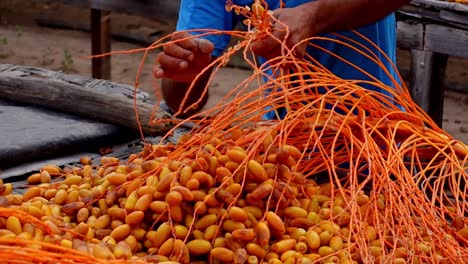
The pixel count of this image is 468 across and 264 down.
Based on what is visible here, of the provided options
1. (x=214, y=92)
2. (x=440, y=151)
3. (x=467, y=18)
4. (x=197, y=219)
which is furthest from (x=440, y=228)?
(x=214, y=92)

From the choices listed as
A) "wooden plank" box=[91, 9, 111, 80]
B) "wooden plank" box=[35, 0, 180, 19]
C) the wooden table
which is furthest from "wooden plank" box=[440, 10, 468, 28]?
"wooden plank" box=[91, 9, 111, 80]

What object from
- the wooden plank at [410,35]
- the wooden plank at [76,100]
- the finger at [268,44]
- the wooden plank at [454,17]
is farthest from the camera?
the wooden plank at [410,35]

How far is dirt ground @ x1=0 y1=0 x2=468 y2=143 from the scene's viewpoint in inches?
231

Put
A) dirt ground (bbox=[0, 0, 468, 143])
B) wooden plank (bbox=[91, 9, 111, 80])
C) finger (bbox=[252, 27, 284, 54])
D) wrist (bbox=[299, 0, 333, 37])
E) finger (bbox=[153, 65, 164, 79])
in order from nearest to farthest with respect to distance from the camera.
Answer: finger (bbox=[252, 27, 284, 54])
wrist (bbox=[299, 0, 333, 37])
finger (bbox=[153, 65, 164, 79])
wooden plank (bbox=[91, 9, 111, 80])
dirt ground (bbox=[0, 0, 468, 143])

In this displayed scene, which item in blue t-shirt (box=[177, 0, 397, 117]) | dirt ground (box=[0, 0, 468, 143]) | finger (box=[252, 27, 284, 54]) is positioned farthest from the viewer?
dirt ground (box=[0, 0, 468, 143])

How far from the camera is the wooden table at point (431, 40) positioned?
3727 mm

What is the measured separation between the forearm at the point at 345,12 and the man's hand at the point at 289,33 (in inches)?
1.3

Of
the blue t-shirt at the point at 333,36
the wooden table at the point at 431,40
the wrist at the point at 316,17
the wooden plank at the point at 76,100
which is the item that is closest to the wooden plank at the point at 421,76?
the wooden table at the point at 431,40

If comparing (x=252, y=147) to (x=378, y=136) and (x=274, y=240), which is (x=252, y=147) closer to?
(x=274, y=240)

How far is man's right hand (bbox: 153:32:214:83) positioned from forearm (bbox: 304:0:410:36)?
0.80ft

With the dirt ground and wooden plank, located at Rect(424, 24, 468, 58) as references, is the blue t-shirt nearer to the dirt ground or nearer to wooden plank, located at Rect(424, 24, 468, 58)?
wooden plank, located at Rect(424, 24, 468, 58)

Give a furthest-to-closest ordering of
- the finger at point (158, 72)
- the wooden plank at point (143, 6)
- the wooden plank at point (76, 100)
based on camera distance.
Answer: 1. the wooden plank at point (143, 6)
2. the wooden plank at point (76, 100)
3. the finger at point (158, 72)

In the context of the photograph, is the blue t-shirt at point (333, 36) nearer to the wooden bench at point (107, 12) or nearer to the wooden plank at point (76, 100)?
the wooden plank at point (76, 100)

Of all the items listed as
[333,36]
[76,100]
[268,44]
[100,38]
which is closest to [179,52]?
[268,44]
